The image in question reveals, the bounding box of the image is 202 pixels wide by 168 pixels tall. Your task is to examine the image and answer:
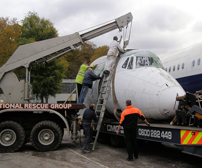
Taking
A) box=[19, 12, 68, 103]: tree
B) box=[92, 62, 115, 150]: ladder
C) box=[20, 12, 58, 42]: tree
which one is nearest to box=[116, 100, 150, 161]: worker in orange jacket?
box=[92, 62, 115, 150]: ladder

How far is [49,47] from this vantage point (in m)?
9.64

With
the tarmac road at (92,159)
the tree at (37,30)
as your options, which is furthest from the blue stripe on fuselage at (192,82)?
the tree at (37,30)

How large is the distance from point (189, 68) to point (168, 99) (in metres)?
7.94

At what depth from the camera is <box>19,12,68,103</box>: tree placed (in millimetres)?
21219

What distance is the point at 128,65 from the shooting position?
8547mm

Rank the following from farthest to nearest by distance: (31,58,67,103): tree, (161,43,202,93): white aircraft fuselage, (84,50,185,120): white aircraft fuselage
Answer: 1. (31,58,67,103): tree
2. (161,43,202,93): white aircraft fuselage
3. (84,50,185,120): white aircraft fuselage

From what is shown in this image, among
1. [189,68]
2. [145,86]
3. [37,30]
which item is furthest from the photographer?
[37,30]

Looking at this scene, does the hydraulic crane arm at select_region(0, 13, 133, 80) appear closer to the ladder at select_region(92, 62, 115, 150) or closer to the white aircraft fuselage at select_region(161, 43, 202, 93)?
the ladder at select_region(92, 62, 115, 150)

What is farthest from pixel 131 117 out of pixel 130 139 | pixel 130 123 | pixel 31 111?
pixel 31 111

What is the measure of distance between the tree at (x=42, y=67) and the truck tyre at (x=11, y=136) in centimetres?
1243

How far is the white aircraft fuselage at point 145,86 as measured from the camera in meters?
6.81

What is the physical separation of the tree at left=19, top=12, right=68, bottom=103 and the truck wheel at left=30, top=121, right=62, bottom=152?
41.3ft

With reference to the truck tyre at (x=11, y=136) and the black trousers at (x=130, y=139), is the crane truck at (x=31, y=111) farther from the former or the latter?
the black trousers at (x=130, y=139)

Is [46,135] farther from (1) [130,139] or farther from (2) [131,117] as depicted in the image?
(2) [131,117]
